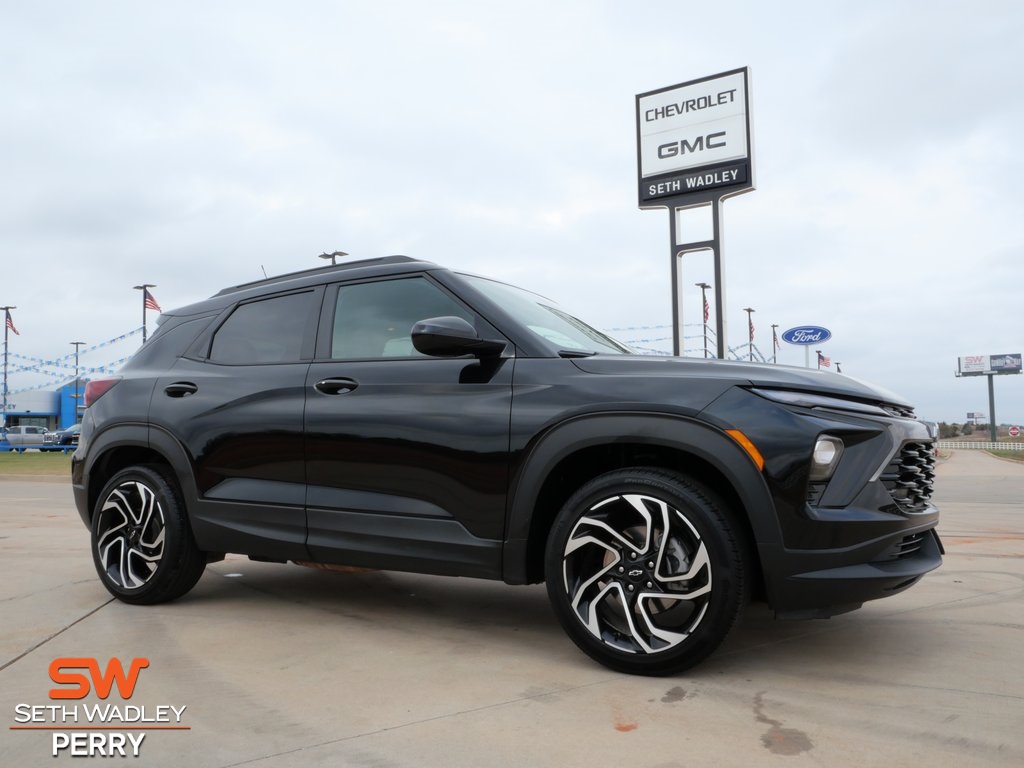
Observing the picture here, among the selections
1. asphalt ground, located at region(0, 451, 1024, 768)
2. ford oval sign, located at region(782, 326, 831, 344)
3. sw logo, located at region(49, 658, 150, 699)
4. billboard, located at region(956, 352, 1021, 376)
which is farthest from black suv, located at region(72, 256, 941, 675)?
billboard, located at region(956, 352, 1021, 376)

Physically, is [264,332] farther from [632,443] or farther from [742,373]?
[742,373]

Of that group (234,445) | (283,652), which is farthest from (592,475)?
(234,445)

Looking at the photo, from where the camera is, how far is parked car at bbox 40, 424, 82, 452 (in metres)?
38.6

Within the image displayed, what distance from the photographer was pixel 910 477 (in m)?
3.25

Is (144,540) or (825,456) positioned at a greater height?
(825,456)

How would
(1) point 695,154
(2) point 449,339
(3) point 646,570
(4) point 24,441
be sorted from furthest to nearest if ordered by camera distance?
1. (4) point 24,441
2. (1) point 695,154
3. (2) point 449,339
4. (3) point 646,570

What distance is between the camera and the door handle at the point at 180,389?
181 inches

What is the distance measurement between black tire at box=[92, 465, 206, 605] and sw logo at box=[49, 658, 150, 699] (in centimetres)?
99

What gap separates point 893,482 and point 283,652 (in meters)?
2.58

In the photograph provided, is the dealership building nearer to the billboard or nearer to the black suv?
the black suv

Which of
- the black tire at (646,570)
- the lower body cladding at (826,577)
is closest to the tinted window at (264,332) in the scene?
the black tire at (646,570)

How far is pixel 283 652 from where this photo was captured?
3.64 metres
